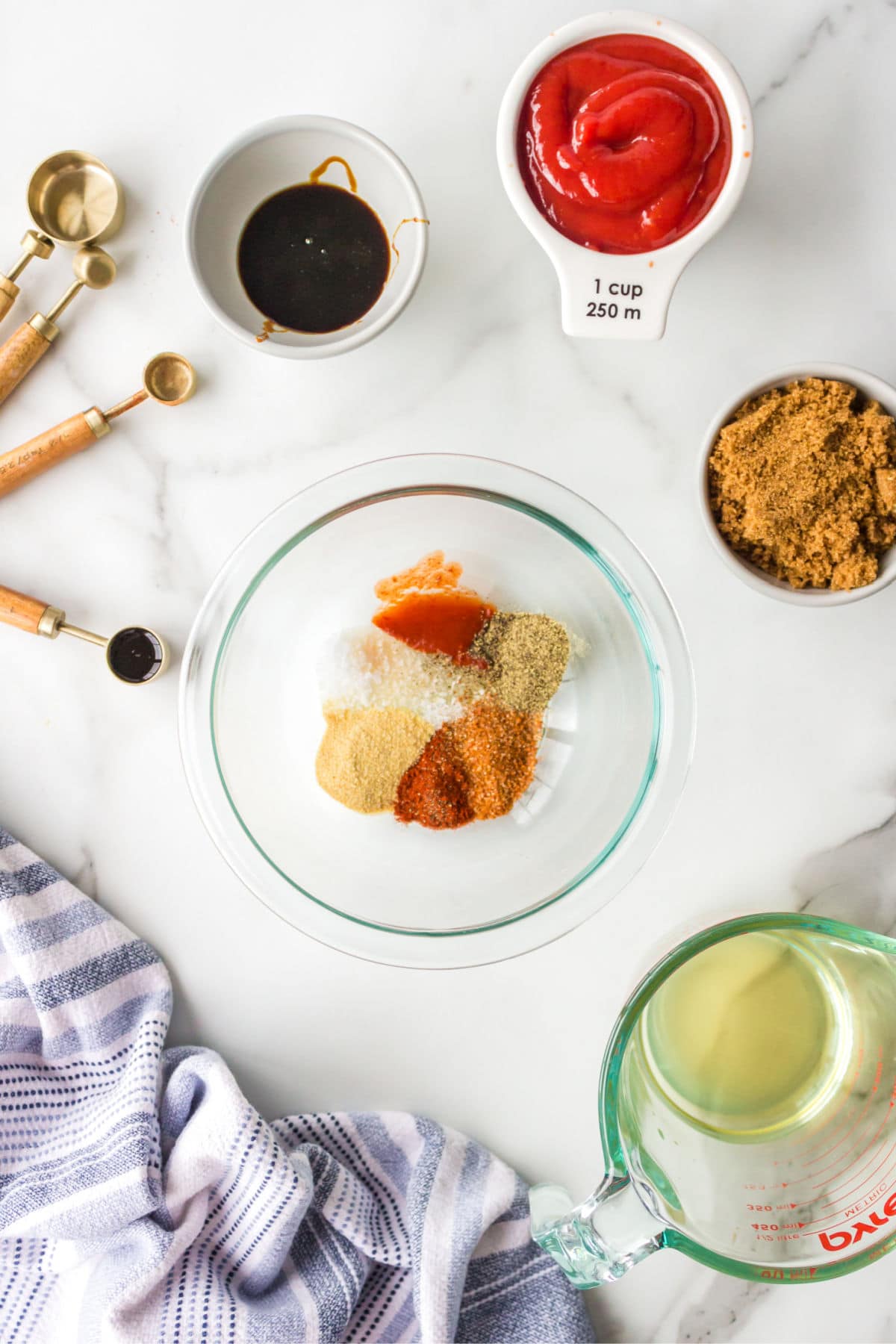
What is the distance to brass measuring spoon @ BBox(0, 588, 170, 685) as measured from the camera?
0.86m

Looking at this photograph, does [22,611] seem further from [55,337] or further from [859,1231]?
[859,1231]

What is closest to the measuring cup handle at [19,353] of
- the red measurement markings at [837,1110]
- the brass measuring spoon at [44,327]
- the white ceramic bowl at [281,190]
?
the brass measuring spoon at [44,327]

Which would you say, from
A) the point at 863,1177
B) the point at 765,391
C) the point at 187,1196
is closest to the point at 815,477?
the point at 765,391

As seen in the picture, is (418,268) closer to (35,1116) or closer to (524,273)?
(524,273)

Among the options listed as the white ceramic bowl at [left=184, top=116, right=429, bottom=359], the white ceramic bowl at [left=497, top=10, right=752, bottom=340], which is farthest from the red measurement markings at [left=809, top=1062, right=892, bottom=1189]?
the white ceramic bowl at [left=184, top=116, right=429, bottom=359]

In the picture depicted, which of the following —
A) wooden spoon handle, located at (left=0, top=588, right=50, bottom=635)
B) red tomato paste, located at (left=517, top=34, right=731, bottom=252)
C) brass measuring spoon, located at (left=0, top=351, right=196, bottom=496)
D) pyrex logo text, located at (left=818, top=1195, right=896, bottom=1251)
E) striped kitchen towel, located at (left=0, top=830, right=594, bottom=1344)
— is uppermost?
red tomato paste, located at (left=517, top=34, right=731, bottom=252)

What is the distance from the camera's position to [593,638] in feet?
2.86

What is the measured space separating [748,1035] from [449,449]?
0.56m

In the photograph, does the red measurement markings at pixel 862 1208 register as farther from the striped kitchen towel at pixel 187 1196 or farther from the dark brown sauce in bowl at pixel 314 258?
the dark brown sauce in bowl at pixel 314 258

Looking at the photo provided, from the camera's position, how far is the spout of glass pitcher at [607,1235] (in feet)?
2.49

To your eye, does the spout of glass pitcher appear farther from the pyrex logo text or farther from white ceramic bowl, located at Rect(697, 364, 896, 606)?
white ceramic bowl, located at Rect(697, 364, 896, 606)

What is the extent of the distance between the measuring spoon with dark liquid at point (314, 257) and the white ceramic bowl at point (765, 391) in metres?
0.31

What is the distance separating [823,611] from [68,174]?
0.77 m

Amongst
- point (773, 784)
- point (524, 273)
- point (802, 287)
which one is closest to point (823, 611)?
point (773, 784)
